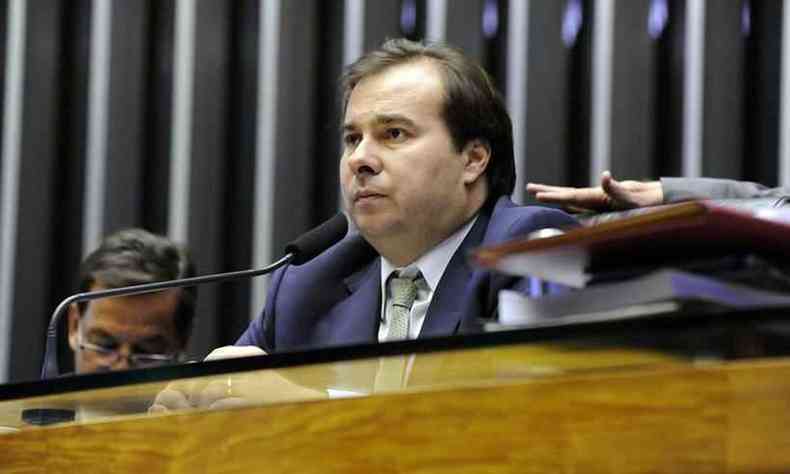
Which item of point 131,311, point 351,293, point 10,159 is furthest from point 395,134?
point 10,159

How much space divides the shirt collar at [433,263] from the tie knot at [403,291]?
0.01 meters

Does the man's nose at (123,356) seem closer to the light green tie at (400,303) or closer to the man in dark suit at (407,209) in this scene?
the man in dark suit at (407,209)

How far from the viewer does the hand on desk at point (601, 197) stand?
75.4 inches

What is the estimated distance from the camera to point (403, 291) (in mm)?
1923

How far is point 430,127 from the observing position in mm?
2072

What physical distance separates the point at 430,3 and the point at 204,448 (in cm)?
221

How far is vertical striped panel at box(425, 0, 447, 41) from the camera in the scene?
2.96 meters

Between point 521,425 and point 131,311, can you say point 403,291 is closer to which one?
point 131,311

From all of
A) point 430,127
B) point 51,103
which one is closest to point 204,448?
point 430,127

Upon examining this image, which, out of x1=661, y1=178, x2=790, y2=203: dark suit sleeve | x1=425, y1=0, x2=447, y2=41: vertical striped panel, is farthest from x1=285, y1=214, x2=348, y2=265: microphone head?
x1=425, y1=0, x2=447, y2=41: vertical striped panel

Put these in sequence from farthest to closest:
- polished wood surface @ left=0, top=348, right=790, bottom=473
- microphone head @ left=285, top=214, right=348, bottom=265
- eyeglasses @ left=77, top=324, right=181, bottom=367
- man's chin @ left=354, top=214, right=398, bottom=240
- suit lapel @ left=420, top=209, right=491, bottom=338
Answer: eyeglasses @ left=77, top=324, right=181, bottom=367
man's chin @ left=354, top=214, right=398, bottom=240
suit lapel @ left=420, top=209, right=491, bottom=338
microphone head @ left=285, top=214, right=348, bottom=265
polished wood surface @ left=0, top=348, right=790, bottom=473

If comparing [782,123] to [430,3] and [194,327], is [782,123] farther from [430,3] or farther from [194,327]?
[194,327]

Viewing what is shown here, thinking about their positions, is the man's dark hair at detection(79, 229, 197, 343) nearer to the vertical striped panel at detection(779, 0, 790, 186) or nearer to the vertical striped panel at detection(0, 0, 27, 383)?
the vertical striped panel at detection(0, 0, 27, 383)

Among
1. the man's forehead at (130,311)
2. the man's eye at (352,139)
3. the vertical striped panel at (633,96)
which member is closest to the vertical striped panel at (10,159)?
the man's forehead at (130,311)
